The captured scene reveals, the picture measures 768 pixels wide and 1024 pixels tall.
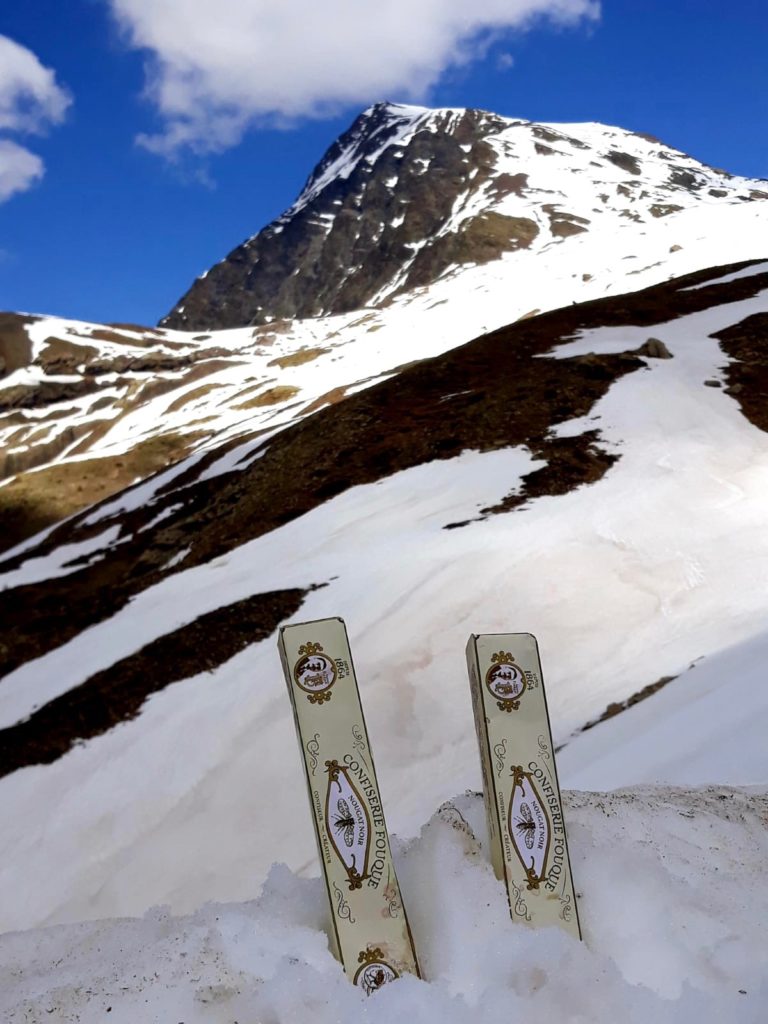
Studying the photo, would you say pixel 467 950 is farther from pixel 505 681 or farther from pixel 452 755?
pixel 452 755

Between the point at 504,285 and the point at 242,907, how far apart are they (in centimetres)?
11810

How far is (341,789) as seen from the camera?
5.45 metres

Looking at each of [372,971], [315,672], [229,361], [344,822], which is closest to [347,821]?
[344,822]

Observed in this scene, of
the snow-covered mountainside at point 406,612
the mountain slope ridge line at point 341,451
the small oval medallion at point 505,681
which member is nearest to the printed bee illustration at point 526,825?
the small oval medallion at point 505,681

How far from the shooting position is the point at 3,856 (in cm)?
1572

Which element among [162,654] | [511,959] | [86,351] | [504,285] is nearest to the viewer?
[511,959]

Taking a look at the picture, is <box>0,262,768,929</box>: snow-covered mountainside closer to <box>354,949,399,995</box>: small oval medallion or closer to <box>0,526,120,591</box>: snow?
<box>0,526,120,591</box>: snow

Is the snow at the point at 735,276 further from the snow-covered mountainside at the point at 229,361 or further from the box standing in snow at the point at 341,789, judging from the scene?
the box standing in snow at the point at 341,789

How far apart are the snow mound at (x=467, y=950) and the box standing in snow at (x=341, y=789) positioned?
12.0 inches

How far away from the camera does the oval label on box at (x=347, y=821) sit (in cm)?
538

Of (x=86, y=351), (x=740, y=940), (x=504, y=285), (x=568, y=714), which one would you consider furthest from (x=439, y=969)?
(x=86, y=351)

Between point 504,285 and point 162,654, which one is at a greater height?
point 504,285

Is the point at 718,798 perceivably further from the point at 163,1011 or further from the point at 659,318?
the point at 659,318

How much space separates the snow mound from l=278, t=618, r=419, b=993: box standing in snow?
31 centimetres
